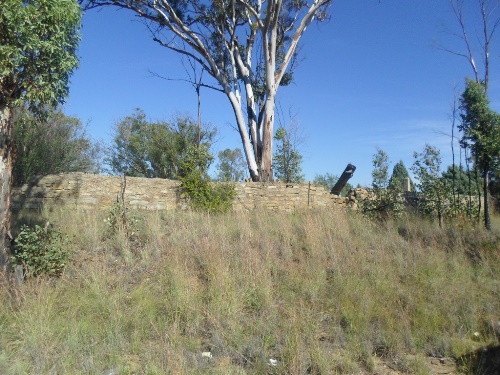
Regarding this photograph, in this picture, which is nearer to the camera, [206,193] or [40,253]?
[40,253]

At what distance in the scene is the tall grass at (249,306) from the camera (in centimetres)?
411

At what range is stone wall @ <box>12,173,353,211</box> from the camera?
40.9 feet

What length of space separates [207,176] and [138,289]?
8198mm

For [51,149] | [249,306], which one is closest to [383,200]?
[249,306]

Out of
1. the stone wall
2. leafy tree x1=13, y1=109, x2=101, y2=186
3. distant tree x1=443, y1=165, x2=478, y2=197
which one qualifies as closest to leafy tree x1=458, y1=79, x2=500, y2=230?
distant tree x1=443, y1=165, x2=478, y2=197

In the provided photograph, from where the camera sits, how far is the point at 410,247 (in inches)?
299

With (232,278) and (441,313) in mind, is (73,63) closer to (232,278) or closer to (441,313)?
(232,278)

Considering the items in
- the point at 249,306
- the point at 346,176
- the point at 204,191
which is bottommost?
the point at 249,306

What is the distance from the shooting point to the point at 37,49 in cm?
552

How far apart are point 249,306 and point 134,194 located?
27.6 ft

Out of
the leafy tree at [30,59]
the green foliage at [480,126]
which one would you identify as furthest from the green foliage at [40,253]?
the green foliage at [480,126]

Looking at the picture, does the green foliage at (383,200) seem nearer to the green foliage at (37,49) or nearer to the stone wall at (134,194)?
the stone wall at (134,194)

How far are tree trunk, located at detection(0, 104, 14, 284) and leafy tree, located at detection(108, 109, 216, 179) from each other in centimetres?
1574

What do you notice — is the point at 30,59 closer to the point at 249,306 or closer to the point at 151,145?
the point at 249,306
